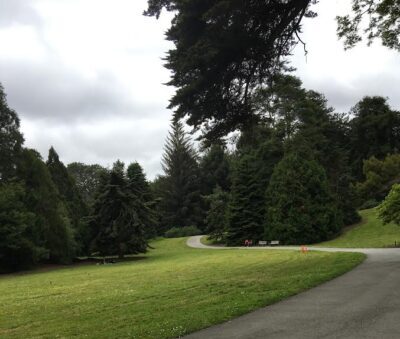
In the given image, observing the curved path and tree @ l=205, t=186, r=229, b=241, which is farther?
tree @ l=205, t=186, r=229, b=241

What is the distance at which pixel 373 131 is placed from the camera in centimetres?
7556

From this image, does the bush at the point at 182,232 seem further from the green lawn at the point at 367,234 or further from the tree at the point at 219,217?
the green lawn at the point at 367,234

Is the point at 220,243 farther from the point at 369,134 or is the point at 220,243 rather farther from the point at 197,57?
the point at 197,57

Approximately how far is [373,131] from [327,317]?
236ft

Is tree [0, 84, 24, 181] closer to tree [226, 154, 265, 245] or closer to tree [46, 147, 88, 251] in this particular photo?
tree [46, 147, 88, 251]

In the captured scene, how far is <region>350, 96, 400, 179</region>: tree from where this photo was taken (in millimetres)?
74562

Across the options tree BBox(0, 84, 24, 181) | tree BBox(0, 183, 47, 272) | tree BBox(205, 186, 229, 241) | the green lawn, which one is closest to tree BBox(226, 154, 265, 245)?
tree BBox(205, 186, 229, 241)

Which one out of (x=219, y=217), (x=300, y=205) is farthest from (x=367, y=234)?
(x=219, y=217)

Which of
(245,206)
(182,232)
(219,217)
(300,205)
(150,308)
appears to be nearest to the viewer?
(150,308)

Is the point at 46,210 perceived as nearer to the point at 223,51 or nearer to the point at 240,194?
the point at 240,194

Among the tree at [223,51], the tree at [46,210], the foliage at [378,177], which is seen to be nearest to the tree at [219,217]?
the foliage at [378,177]

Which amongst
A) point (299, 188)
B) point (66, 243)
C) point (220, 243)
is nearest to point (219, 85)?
point (66, 243)

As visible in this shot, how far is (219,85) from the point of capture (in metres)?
14.6

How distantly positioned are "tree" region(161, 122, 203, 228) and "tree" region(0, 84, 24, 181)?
42282 millimetres
